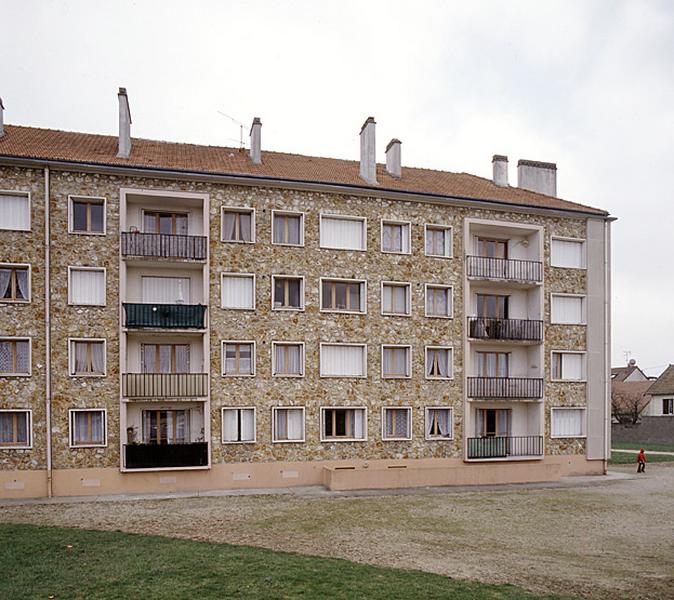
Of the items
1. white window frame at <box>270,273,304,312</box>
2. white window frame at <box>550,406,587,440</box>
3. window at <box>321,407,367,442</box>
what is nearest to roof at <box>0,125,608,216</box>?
white window frame at <box>270,273,304,312</box>

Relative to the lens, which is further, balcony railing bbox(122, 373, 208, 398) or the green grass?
balcony railing bbox(122, 373, 208, 398)

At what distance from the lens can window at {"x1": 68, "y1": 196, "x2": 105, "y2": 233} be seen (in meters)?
25.5

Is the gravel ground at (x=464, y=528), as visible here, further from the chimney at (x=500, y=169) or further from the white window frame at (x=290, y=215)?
the chimney at (x=500, y=169)

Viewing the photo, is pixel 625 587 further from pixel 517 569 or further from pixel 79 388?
pixel 79 388

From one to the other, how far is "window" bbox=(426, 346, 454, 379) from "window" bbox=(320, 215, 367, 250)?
5621 millimetres

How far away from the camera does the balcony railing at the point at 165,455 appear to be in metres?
25.0

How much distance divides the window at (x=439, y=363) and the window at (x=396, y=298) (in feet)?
6.74

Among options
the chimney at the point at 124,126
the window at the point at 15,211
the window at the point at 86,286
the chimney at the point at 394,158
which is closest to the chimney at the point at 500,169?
the chimney at the point at 394,158

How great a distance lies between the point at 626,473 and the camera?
1266 inches

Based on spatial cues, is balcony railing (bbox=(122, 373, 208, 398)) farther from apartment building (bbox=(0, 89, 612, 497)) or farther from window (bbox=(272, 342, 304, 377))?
window (bbox=(272, 342, 304, 377))

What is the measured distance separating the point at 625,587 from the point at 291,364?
1736 cm

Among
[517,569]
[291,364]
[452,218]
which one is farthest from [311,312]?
[517,569]

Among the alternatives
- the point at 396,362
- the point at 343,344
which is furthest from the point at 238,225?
the point at 396,362

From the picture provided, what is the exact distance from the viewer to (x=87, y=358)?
25281 mm
